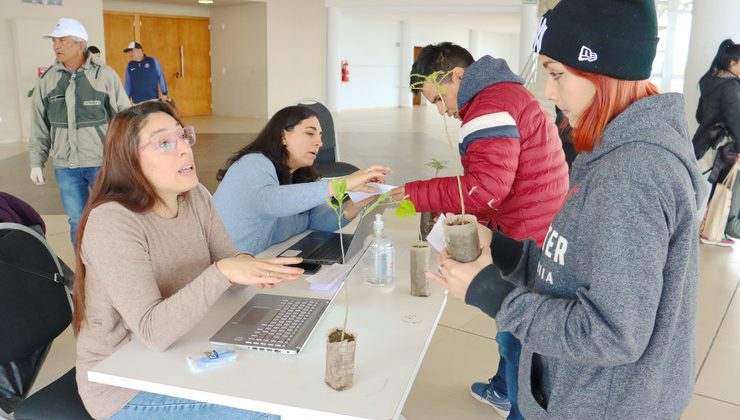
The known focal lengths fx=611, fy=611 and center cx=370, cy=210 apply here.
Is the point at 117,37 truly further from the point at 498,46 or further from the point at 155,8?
the point at 498,46

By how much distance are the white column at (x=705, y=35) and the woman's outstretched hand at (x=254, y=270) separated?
505 cm

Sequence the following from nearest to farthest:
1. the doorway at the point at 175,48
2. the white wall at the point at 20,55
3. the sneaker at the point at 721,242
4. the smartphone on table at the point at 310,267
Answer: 1. the smartphone on table at the point at 310,267
2. the sneaker at the point at 721,242
3. the white wall at the point at 20,55
4. the doorway at the point at 175,48

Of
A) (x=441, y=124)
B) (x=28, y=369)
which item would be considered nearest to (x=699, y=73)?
(x=28, y=369)

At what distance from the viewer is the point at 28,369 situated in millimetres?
1776

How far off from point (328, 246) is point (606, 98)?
1.40 meters

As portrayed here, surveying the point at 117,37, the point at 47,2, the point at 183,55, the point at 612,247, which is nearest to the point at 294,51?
the point at 183,55

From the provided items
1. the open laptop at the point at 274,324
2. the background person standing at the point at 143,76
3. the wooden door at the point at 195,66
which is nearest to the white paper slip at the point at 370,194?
the open laptop at the point at 274,324

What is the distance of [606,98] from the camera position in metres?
1.04

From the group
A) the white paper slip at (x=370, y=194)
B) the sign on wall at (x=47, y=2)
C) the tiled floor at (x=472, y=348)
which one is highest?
the sign on wall at (x=47, y=2)

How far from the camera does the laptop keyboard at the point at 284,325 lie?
1.43 m

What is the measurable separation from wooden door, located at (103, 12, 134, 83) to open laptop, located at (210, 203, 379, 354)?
12842 mm

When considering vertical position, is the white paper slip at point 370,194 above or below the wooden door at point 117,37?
below

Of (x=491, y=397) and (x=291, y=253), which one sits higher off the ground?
(x=291, y=253)

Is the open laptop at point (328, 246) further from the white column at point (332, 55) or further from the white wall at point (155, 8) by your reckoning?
the white column at point (332, 55)
